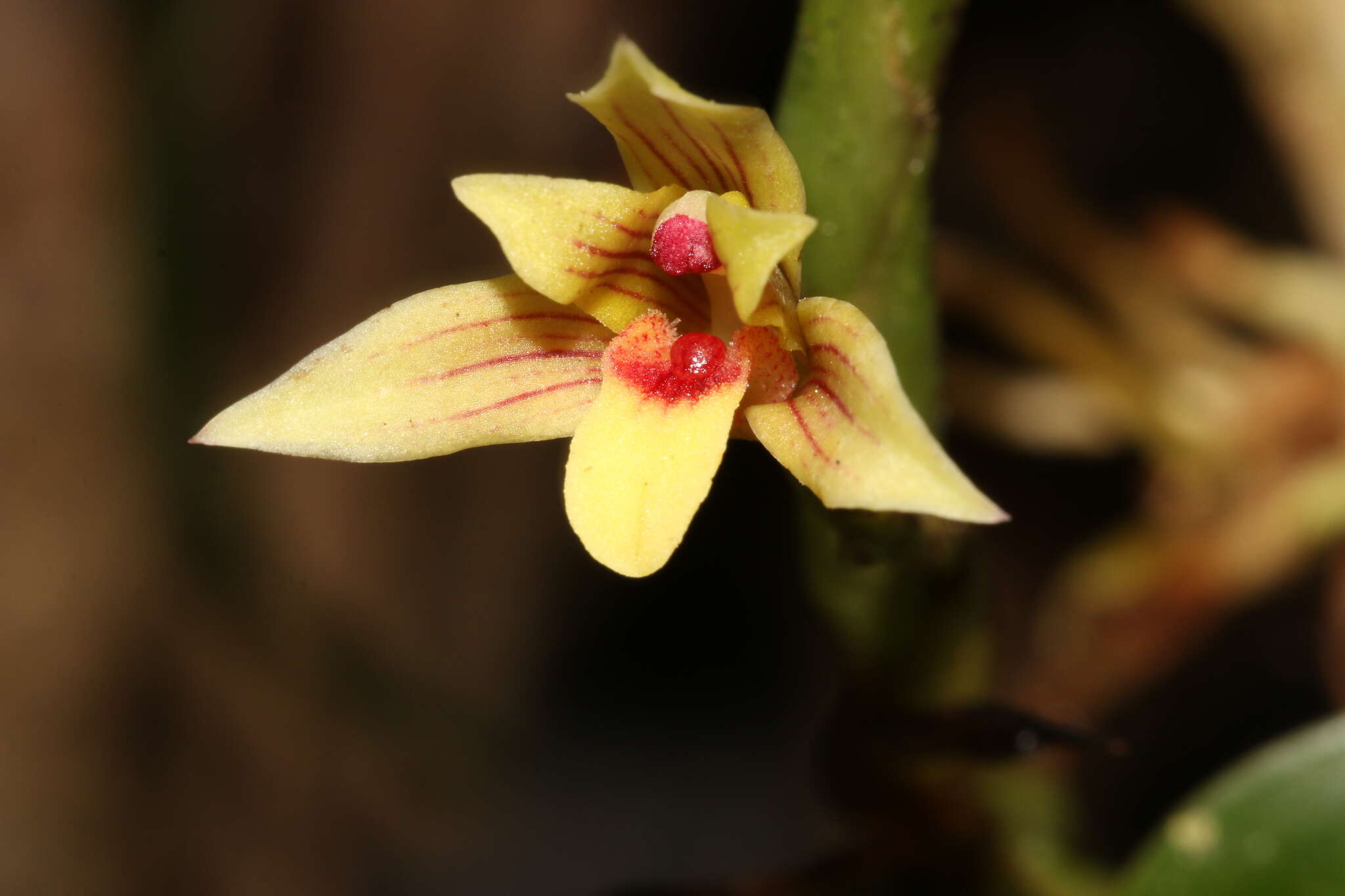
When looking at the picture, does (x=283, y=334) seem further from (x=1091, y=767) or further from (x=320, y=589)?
(x=1091, y=767)

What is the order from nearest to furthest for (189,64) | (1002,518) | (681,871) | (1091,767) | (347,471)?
(1002,518) → (1091,767) → (189,64) → (681,871) → (347,471)

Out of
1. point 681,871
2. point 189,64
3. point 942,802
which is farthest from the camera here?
point 681,871

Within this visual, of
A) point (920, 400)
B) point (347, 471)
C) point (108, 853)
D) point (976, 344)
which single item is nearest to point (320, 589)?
point (347, 471)

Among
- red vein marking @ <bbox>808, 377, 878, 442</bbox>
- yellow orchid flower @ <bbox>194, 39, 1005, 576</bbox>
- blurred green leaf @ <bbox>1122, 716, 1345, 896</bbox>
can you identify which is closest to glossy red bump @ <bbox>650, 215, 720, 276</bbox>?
yellow orchid flower @ <bbox>194, 39, 1005, 576</bbox>

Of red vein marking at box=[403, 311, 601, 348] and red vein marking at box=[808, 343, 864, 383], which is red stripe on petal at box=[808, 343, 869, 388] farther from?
red vein marking at box=[403, 311, 601, 348]

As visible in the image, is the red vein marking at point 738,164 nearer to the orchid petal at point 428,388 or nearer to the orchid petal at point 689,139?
the orchid petal at point 689,139

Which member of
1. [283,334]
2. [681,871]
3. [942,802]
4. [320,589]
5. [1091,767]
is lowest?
[681,871]

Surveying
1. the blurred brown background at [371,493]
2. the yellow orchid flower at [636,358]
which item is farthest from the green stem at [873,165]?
the blurred brown background at [371,493]
